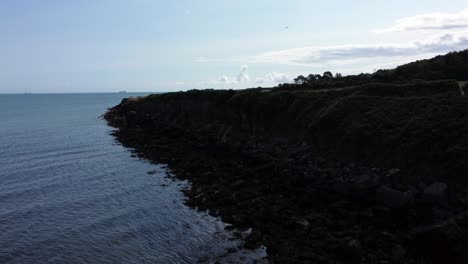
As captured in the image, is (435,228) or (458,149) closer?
(435,228)

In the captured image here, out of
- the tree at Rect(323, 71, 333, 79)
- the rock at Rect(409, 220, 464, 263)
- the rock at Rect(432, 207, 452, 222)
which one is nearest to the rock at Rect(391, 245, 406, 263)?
the rock at Rect(409, 220, 464, 263)

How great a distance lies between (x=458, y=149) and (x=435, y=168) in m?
1.81

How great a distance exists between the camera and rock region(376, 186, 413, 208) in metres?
20.3

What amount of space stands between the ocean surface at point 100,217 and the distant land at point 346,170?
192cm

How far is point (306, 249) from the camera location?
17141 millimetres

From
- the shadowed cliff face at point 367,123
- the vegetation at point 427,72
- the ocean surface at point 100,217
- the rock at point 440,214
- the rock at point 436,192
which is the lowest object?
the ocean surface at point 100,217

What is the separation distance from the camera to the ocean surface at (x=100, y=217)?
18109mm

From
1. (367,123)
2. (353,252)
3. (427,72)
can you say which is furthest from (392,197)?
(427,72)

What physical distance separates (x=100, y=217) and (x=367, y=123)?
20.8 m

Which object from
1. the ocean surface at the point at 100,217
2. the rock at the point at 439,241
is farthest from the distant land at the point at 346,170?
the ocean surface at the point at 100,217

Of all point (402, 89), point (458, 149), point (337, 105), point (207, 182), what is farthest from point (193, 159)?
point (458, 149)

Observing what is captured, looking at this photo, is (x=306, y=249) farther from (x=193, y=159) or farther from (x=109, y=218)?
(x=193, y=159)

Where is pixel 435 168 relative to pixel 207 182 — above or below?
above

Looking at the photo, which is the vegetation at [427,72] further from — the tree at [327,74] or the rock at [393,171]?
the rock at [393,171]
